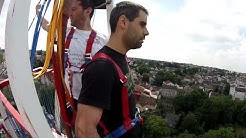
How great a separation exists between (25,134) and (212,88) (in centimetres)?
7776

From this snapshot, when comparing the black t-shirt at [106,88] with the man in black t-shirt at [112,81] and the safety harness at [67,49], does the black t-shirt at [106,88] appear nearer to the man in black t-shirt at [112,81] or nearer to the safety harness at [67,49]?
the man in black t-shirt at [112,81]

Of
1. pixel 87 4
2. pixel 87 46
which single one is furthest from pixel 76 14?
pixel 87 46

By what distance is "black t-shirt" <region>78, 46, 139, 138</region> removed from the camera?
6.61 feet

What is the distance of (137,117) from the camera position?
2.30 m

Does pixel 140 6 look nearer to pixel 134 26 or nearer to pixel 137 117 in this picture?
pixel 134 26

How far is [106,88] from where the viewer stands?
2021mm

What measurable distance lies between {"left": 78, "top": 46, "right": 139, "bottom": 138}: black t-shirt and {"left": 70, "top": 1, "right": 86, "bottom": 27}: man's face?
0.65 metres

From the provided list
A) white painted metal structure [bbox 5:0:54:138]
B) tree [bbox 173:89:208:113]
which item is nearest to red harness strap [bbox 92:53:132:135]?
white painted metal structure [bbox 5:0:54:138]

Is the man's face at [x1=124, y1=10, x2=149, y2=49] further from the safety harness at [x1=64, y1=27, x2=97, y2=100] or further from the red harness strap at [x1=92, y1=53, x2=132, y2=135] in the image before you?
the safety harness at [x1=64, y1=27, x2=97, y2=100]

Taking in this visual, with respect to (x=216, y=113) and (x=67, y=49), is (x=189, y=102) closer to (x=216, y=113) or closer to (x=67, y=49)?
(x=216, y=113)

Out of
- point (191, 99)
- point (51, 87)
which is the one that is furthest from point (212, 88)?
point (51, 87)

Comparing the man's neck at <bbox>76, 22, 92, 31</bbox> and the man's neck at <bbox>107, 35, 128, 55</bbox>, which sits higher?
the man's neck at <bbox>76, 22, 92, 31</bbox>

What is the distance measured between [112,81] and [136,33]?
275 millimetres

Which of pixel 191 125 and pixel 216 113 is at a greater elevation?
pixel 216 113
